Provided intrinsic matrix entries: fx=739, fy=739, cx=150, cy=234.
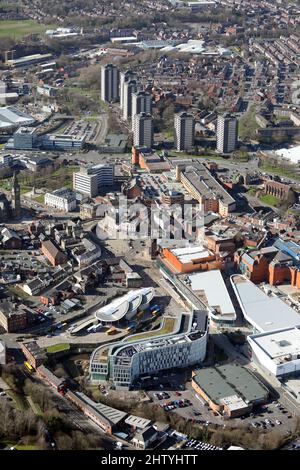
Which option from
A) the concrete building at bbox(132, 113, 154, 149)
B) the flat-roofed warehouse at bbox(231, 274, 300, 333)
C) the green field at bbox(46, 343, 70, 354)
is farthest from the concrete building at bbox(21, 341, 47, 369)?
the concrete building at bbox(132, 113, 154, 149)

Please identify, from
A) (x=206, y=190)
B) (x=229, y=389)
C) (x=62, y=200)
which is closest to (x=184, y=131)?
(x=206, y=190)

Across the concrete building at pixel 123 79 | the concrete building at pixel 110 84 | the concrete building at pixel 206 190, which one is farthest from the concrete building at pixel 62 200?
the concrete building at pixel 110 84

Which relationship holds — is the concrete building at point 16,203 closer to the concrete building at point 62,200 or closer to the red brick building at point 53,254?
the concrete building at point 62,200

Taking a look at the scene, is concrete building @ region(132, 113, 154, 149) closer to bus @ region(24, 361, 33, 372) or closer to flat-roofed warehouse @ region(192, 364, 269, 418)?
bus @ region(24, 361, 33, 372)

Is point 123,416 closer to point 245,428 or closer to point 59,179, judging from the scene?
point 245,428

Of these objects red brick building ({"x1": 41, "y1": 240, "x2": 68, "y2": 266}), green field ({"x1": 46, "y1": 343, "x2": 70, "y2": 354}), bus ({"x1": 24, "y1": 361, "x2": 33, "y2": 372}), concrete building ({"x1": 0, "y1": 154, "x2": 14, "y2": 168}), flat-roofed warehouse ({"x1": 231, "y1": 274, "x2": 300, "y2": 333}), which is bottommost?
bus ({"x1": 24, "y1": 361, "x2": 33, "y2": 372})
